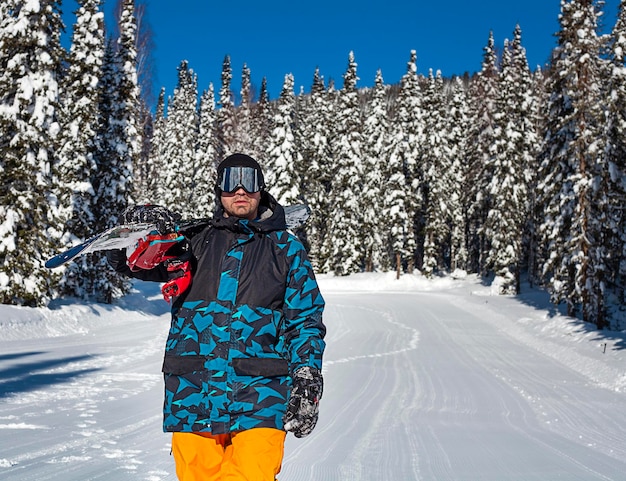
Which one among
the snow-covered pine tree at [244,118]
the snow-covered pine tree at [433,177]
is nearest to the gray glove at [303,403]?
the snow-covered pine tree at [433,177]

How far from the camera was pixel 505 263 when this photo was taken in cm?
3775

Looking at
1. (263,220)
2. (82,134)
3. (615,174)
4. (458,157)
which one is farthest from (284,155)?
(263,220)

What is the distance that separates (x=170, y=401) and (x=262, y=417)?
47 centimetres

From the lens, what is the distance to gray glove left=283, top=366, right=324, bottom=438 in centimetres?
280

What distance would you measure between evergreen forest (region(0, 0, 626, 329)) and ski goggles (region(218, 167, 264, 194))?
1558cm

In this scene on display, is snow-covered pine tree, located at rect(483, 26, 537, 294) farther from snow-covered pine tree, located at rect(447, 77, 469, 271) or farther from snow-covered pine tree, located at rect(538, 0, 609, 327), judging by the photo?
snow-covered pine tree, located at rect(447, 77, 469, 271)

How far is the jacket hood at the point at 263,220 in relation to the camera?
9.98 feet

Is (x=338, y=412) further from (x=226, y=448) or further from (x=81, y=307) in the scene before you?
(x=81, y=307)

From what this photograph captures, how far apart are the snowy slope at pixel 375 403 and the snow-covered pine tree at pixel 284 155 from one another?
25463mm

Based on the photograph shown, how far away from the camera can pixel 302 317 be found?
117 inches

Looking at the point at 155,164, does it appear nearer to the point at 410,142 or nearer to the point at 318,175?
the point at 318,175

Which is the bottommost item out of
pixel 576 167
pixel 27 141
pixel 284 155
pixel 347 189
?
pixel 27 141

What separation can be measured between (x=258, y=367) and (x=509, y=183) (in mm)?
39305

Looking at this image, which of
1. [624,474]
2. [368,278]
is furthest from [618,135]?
[368,278]
